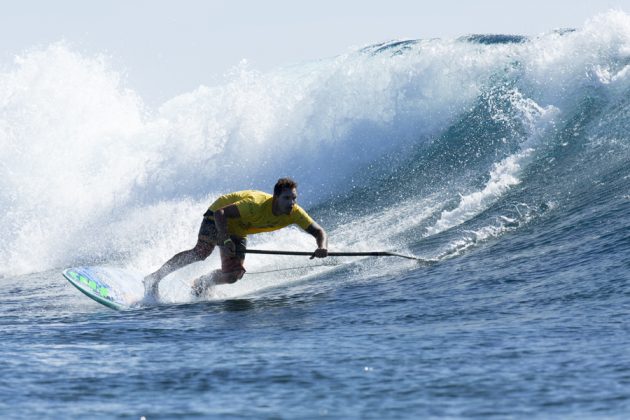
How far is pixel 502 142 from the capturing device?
15.0 metres

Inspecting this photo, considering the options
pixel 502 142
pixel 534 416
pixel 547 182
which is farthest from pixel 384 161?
pixel 534 416

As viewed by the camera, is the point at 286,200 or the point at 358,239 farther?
the point at 358,239

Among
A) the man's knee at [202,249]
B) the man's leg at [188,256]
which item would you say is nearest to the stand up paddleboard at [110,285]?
→ the man's leg at [188,256]

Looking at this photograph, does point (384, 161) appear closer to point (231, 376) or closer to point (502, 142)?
point (502, 142)

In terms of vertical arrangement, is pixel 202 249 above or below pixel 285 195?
below

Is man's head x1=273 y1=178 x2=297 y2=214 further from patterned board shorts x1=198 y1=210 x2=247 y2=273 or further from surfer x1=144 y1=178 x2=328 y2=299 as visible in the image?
patterned board shorts x1=198 y1=210 x2=247 y2=273

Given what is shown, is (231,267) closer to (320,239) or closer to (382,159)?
(320,239)

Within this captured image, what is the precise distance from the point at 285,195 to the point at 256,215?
454 mm

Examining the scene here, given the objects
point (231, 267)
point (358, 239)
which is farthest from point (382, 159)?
point (231, 267)

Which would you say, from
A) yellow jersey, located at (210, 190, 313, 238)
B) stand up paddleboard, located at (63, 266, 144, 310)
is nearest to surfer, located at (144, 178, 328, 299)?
yellow jersey, located at (210, 190, 313, 238)

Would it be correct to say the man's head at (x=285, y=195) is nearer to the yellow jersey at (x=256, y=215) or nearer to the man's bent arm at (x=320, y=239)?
the yellow jersey at (x=256, y=215)

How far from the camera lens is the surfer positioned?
9.21m

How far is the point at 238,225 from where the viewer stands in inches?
376

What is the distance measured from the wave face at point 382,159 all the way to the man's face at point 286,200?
185 centimetres
